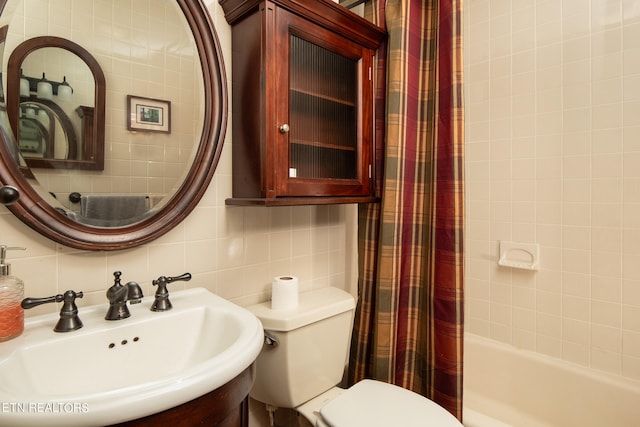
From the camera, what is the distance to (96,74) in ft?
3.08

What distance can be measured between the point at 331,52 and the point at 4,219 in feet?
3.71

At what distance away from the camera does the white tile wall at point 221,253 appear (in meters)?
0.88

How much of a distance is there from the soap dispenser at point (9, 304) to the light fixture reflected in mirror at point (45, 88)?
385 mm

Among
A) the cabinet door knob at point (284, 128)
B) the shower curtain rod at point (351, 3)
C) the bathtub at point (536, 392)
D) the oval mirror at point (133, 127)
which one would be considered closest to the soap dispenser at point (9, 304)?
the oval mirror at point (133, 127)

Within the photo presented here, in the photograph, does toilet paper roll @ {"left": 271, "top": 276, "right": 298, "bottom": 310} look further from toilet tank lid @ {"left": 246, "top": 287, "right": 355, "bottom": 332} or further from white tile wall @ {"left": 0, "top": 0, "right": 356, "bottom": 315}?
white tile wall @ {"left": 0, "top": 0, "right": 356, "bottom": 315}

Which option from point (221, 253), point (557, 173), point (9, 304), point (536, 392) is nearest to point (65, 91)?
point (9, 304)

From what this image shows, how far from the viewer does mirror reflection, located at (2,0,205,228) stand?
0.85m

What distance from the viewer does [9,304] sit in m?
0.74

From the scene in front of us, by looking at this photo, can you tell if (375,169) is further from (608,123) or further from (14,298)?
(14,298)

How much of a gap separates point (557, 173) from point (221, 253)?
59.2 inches

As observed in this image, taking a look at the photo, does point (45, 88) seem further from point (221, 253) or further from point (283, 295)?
point (283, 295)

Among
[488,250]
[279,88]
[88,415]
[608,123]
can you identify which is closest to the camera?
[88,415]

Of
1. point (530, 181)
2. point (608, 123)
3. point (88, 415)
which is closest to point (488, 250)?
point (530, 181)

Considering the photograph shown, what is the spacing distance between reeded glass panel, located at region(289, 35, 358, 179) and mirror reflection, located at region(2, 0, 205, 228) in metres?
0.33
